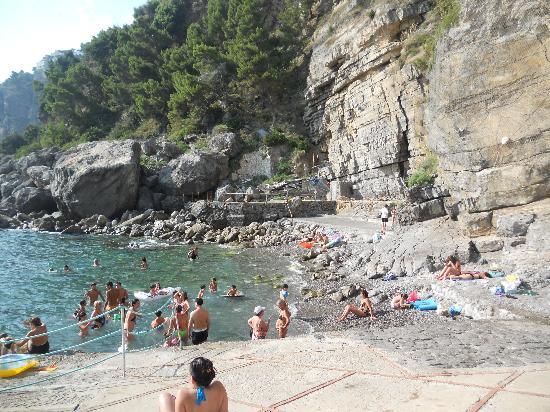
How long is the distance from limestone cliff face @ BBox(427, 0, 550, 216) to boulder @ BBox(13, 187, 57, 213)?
39.8 metres

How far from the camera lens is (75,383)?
612cm

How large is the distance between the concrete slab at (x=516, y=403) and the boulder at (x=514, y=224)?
368 inches

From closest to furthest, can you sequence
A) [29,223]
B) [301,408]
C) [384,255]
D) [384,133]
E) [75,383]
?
[301,408]
[75,383]
[384,255]
[384,133]
[29,223]

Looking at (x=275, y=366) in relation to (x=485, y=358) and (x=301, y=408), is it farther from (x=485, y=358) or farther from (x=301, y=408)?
(x=485, y=358)

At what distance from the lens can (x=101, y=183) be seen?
3634cm

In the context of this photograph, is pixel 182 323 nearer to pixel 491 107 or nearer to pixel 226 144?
pixel 491 107

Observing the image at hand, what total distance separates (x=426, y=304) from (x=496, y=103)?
7185 mm

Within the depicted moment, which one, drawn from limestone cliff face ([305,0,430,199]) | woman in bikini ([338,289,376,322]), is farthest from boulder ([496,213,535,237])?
limestone cliff face ([305,0,430,199])

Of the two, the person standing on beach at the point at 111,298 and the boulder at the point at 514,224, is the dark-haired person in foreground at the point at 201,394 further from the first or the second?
the boulder at the point at 514,224

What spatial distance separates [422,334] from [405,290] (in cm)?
543

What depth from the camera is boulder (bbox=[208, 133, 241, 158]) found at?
39.8 meters

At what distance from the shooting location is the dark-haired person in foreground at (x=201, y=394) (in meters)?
3.67

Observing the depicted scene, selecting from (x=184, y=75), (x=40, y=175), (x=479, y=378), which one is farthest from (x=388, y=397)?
(x=40, y=175)

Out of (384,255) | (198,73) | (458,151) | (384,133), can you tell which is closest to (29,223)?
(198,73)
